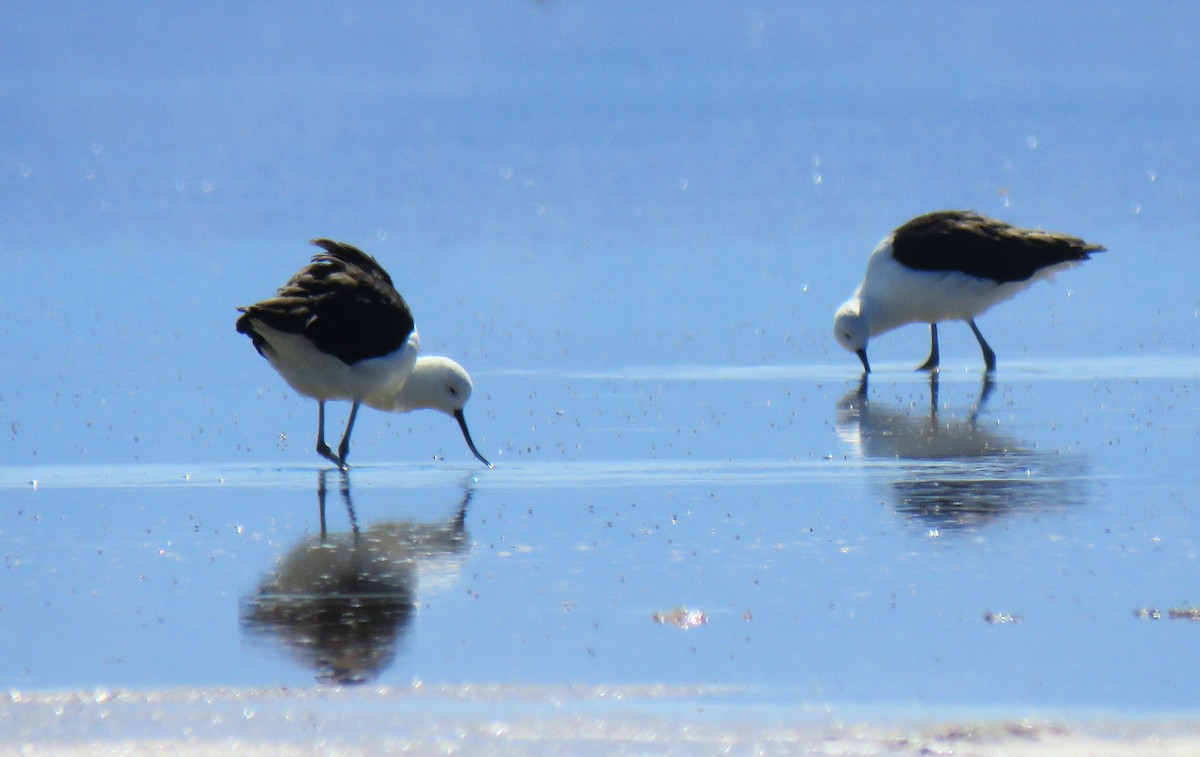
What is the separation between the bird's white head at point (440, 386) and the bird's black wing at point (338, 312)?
1.04 feet

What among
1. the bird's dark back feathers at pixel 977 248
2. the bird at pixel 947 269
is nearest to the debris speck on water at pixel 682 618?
the bird at pixel 947 269

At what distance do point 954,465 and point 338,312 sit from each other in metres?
3.90

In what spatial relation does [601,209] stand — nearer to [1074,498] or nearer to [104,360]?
[104,360]

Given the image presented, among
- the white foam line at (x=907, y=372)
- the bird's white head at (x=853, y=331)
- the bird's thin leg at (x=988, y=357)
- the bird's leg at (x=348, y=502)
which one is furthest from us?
the bird's white head at (x=853, y=331)

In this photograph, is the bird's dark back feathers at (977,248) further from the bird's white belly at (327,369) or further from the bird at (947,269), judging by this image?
the bird's white belly at (327,369)

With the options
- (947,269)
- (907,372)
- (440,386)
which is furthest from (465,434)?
(947,269)

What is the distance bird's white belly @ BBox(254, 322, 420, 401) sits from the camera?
12562 mm

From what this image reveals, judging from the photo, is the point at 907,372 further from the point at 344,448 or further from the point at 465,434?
the point at 344,448

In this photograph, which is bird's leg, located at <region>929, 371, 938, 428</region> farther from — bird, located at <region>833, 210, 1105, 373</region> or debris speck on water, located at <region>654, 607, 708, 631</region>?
debris speck on water, located at <region>654, 607, 708, 631</region>

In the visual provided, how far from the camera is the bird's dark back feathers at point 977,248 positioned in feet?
60.0

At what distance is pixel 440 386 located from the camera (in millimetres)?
13305

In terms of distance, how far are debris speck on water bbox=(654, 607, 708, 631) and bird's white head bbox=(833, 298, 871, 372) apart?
933cm

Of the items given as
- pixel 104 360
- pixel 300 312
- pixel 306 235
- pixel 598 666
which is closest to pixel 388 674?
pixel 598 666

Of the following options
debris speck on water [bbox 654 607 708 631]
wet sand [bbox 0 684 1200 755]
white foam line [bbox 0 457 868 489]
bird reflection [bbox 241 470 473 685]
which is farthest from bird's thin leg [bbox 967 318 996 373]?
wet sand [bbox 0 684 1200 755]
